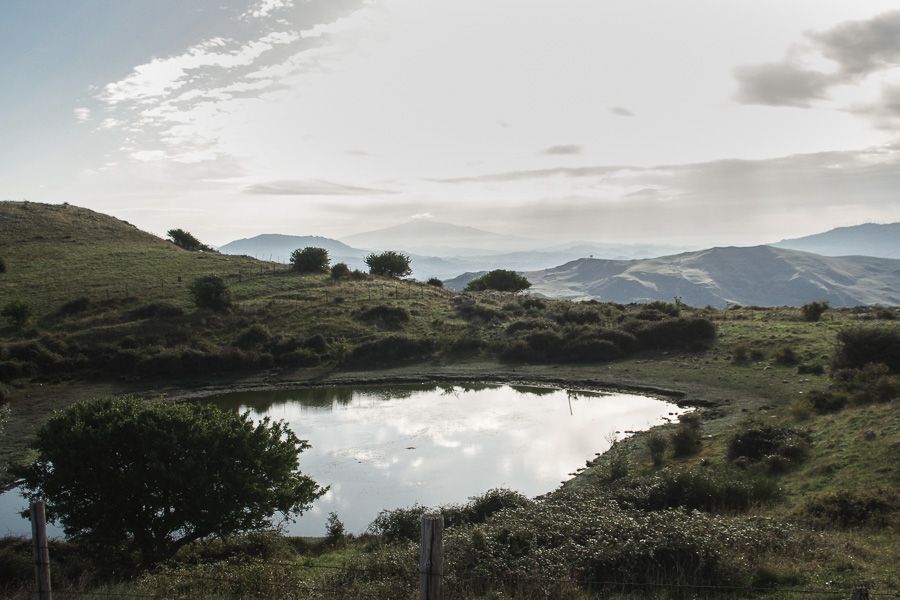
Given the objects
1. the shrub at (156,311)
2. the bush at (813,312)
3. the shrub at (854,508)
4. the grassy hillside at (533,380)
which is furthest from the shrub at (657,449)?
the shrub at (156,311)

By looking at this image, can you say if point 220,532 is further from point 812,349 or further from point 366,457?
point 812,349

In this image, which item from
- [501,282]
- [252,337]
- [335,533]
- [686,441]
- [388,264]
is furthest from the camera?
[501,282]

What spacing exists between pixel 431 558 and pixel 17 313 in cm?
5612

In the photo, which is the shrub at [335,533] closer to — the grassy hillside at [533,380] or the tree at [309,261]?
the grassy hillside at [533,380]

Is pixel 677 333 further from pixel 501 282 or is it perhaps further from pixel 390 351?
pixel 501 282

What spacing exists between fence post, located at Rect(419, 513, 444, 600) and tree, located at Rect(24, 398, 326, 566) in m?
9.75

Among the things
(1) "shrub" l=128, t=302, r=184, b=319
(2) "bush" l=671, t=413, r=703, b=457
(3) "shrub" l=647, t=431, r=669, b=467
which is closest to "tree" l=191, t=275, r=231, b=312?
(1) "shrub" l=128, t=302, r=184, b=319

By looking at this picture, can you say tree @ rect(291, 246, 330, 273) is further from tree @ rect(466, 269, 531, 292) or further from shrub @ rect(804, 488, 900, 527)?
shrub @ rect(804, 488, 900, 527)

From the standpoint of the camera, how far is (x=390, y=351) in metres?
52.0

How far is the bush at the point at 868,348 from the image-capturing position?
3119 centimetres

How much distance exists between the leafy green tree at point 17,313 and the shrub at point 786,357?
58.6 meters

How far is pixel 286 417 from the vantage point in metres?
36.6

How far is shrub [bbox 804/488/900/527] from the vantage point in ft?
44.3

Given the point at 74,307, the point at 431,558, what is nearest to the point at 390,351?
the point at 74,307
